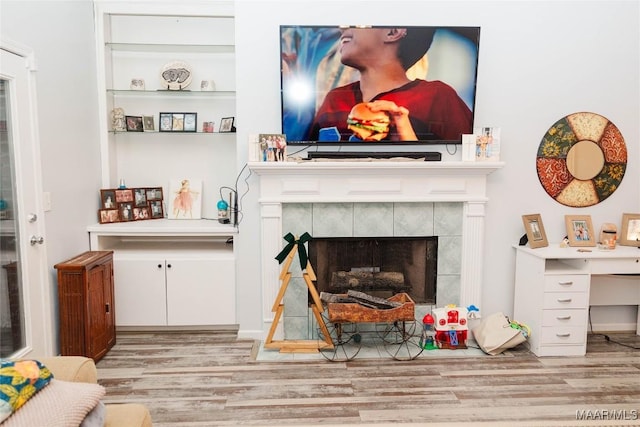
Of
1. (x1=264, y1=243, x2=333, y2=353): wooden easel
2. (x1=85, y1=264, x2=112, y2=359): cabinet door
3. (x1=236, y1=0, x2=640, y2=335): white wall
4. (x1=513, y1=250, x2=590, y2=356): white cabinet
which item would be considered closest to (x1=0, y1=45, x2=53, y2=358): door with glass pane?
(x1=85, y1=264, x2=112, y2=359): cabinet door

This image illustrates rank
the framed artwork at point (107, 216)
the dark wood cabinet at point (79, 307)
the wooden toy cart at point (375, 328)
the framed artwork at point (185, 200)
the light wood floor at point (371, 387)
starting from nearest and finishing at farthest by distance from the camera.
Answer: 1. the light wood floor at point (371, 387)
2. the dark wood cabinet at point (79, 307)
3. the wooden toy cart at point (375, 328)
4. the framed artwork at point (107, 216)
5. the framed artwork at point (185, 200)

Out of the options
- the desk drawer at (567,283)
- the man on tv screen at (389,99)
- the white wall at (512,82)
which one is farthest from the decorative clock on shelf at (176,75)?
the desk drawer at (567,283)

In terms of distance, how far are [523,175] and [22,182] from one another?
11.1 feet

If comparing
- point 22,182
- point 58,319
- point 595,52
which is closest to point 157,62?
point 22,182

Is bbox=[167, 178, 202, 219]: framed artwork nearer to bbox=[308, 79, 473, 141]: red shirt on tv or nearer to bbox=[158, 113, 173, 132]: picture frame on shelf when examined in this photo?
bbox=[158, 113, 173, 132]: picture frame on shelf

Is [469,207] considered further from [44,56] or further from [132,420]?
[44,56]

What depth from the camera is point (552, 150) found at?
348 centimetres

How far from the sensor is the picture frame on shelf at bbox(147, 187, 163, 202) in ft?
12.8

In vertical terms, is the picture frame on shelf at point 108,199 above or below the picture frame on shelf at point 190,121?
below

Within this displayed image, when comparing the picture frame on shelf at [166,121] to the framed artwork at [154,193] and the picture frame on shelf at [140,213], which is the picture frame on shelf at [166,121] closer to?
the framed artwork at [154,193]

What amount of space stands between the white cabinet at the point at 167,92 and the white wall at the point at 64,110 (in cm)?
19

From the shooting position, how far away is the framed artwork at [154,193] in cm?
390

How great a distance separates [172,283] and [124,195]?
847 mm

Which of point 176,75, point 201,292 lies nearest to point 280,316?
point 201,292
